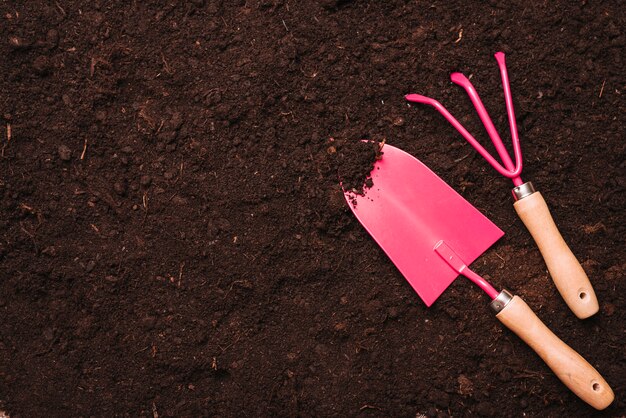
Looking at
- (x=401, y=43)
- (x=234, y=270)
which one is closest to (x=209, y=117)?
(x=234, y=270)

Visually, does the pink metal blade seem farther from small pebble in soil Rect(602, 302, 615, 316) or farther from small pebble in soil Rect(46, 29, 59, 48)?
small pebble in soil Rect(46, 29, 59, 48)

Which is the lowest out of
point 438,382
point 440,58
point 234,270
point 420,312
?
point 438,382

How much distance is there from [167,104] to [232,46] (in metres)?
0.23

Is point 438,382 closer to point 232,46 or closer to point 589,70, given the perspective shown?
point 589,70

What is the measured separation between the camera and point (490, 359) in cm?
148

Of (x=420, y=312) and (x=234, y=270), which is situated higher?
(x=234, y=270)

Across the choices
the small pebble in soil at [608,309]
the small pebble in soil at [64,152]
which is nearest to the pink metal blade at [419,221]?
the small pebble in soil at [608,309]

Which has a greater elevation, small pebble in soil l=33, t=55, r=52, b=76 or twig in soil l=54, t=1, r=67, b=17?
twig in soil l=54, t=1, r=67, b=17

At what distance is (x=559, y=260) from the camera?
1.43 m

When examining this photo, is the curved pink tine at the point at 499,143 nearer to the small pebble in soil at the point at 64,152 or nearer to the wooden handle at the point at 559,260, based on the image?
the wooden handle at the point at 559,260

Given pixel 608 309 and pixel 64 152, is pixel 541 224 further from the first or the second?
pixel 64 152

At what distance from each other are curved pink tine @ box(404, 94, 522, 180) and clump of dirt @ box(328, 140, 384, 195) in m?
0.16

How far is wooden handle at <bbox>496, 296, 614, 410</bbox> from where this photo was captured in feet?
4.56

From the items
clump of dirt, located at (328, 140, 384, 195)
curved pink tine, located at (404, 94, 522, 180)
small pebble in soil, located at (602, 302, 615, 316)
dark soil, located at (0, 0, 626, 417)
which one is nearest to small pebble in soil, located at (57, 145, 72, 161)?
dark soil, located at (0, 0, 626, 417)
